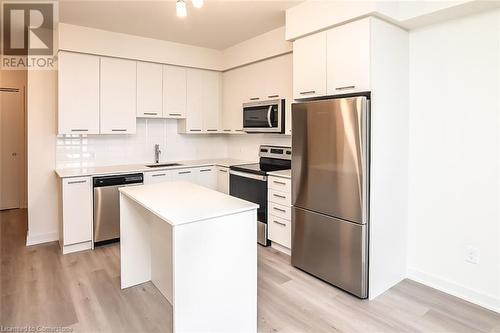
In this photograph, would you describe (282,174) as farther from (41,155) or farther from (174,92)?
(41,155)

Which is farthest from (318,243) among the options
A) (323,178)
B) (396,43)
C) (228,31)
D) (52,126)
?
(52,126)

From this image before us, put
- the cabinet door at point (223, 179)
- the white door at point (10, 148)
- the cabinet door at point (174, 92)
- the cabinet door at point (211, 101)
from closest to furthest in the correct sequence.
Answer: the cabinet door at point (223, 179)
the cabinet door at point (174, 92)
the cabinet door at point (211, 101)
the white door at point (10, 148)

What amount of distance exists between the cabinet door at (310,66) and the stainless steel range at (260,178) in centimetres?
105

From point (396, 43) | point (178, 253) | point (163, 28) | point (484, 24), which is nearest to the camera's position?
point (178, 253)

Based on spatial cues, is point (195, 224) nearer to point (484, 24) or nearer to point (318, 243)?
point (318, 243)

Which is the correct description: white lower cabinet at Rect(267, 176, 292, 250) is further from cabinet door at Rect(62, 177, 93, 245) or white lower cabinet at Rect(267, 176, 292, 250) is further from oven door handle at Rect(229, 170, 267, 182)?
cabinet door at Rect(62, 177, 93, 245)

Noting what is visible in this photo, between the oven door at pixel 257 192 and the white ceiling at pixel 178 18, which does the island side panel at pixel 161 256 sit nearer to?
the oven door at pixel 257 192

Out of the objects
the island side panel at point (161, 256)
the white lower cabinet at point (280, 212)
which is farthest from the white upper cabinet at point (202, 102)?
the island side panel at point (161, 256)

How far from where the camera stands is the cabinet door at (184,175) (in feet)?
14.1

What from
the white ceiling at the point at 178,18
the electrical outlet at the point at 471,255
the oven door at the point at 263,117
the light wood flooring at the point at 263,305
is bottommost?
the light wood flooring at the point at 263,305

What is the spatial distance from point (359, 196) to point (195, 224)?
1.43 meters

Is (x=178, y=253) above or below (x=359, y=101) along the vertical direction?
below

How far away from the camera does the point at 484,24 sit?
8.13 ft

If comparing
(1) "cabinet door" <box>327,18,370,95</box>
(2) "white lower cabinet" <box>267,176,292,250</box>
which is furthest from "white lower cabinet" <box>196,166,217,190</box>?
(1) "cabinet door" <box>327,18,370,95</box>
